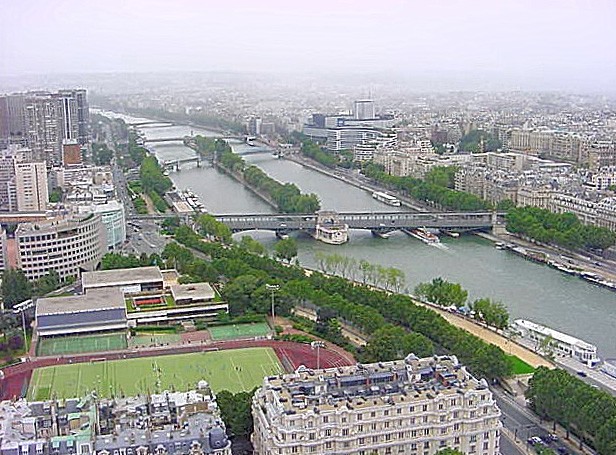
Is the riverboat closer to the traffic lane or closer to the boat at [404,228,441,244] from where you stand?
the traffic lane

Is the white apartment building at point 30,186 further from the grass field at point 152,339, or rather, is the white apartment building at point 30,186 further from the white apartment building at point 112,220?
the grass field at point 152,339

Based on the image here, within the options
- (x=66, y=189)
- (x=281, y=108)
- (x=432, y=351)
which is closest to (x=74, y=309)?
(x=432, y=351)

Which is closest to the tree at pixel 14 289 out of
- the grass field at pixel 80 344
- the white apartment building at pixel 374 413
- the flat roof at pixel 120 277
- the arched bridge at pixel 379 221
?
the flat roof at pixel 120 277

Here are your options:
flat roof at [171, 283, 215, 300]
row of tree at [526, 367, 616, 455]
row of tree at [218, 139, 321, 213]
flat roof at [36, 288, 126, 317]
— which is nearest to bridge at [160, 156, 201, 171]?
row of tree at [218, 139, 321, 213]

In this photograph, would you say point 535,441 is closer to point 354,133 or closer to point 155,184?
point 155,184

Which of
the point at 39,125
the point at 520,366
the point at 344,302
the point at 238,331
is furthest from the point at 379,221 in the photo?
the point at 39,125

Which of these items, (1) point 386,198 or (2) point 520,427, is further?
(1) point 386,198
